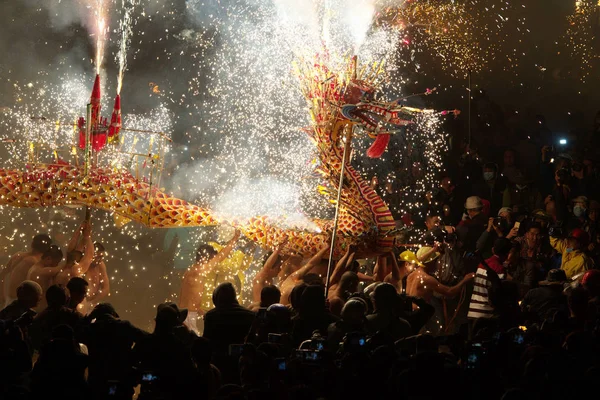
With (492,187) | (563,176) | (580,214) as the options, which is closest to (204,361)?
(580,214)

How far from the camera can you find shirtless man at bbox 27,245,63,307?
22.9 ft

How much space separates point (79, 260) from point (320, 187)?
235 cm

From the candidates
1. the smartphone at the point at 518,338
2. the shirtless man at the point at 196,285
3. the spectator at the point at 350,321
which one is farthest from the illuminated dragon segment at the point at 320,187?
the smartphone at the point at 518,338

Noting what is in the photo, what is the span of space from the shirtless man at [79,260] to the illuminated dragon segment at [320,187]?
335mm

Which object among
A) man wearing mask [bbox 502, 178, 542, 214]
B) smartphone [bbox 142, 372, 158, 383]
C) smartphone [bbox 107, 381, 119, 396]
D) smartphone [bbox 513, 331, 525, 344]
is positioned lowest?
smartphone [bbox 107, 381, 119, 396]

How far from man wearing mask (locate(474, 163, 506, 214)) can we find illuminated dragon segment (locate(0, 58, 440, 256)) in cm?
233

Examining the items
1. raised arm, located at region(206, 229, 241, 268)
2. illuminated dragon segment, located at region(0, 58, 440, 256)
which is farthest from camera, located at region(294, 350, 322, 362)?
raised arm, located at region(206, 229, 241, 268)

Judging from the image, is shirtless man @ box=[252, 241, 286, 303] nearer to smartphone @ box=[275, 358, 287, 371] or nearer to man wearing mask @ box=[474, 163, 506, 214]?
man wearing mask @ box=[474, 163, 506, 214]

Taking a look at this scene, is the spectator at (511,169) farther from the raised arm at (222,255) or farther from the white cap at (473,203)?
the raised arm at (222,255)

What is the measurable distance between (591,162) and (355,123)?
308 centimetres

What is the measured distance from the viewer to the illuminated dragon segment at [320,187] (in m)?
7.15

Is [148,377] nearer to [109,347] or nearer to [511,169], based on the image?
[109,347]

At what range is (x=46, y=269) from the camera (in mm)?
7035

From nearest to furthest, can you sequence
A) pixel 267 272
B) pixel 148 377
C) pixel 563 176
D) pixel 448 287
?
1. pixel 148 377
2. pixel 448 287
3. pixel 267 272
4. pixel 563 176
